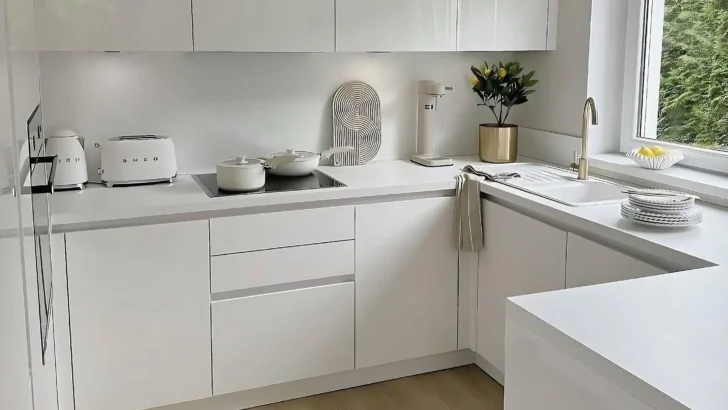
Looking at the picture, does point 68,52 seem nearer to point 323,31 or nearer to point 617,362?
point 323,31

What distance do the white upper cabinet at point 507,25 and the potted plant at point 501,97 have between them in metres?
0.12

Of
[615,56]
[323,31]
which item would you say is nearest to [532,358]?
[323,31]

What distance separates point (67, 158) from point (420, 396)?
5.54 feet

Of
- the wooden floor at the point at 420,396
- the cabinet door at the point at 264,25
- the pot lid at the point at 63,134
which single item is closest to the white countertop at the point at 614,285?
the pot lid at the point at 63,134

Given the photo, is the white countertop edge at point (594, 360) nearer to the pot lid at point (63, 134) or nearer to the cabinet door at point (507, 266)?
the cabinet door at point (507, 266)

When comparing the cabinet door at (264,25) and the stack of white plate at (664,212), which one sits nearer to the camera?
the stack of white plate at (664,212)

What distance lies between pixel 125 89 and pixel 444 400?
6.00 ft

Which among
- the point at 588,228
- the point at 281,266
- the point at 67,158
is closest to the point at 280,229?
the point at 281,266

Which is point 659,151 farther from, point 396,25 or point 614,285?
point 614,285

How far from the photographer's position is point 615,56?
3.31 metres

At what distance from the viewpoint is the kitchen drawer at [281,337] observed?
9.29 feet

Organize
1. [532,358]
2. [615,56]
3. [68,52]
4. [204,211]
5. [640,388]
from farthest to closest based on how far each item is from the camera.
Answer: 1. [615,56]
2. [68,52]
3. [204,211]
4. [532,358]
5. [640,388]

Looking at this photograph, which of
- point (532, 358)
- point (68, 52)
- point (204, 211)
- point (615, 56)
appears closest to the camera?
point (532, 358)

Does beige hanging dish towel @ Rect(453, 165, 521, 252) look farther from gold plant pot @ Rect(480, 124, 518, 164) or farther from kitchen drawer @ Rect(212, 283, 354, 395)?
kitchen drawer @ Rect(212, 283, 354, 395)
